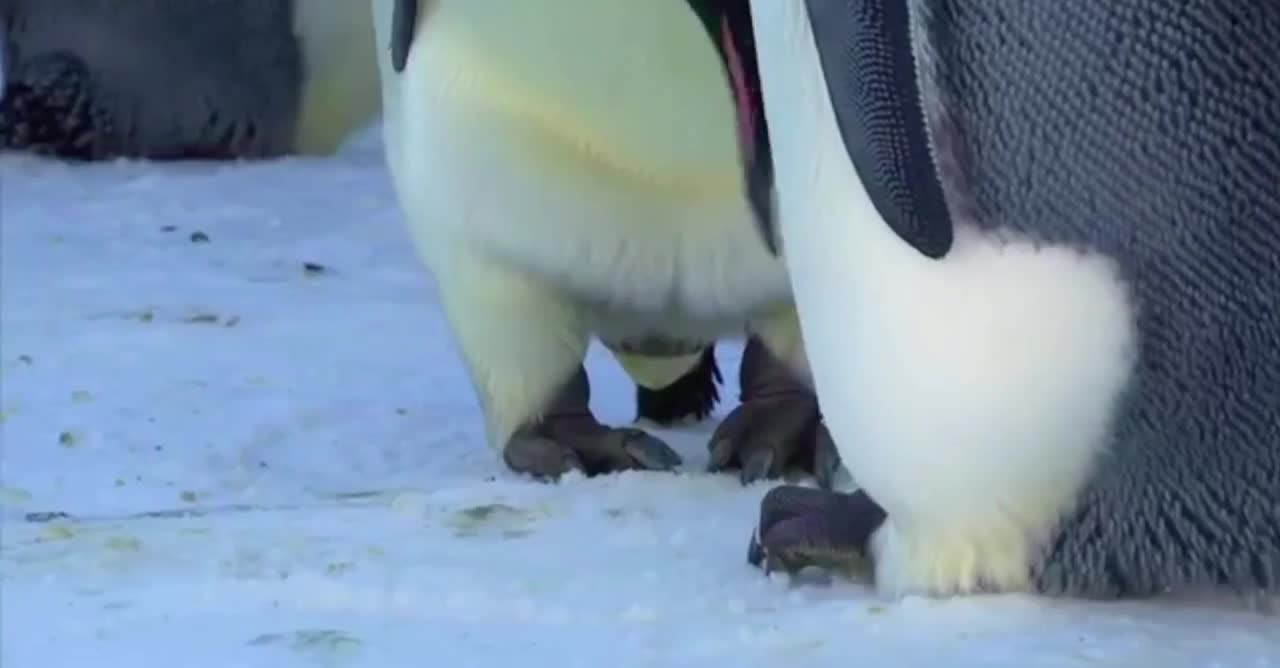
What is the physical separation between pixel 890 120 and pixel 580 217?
1.67ft

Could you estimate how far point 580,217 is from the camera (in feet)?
3.92

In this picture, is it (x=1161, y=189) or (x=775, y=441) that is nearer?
(x=1161, y=189)

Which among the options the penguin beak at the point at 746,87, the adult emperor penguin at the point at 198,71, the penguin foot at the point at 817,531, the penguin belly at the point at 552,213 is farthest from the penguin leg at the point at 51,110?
the penguin foot at the point at 817,531

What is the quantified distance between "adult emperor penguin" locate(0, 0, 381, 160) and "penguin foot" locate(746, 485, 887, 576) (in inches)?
84.1

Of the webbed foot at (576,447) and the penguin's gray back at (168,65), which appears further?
the penguin's gray back at (168,65)

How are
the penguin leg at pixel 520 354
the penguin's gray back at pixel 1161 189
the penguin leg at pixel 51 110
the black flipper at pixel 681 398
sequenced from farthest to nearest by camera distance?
the penguin leg at pixel 51 110 → the black flipper at pixel 681 398 → the penguin leg at pixel 520 354 → the penguin's gray back at pixel 1161 189

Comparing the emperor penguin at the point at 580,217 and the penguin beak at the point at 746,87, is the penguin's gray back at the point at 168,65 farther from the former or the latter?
the penguin beak at the point at 746,87

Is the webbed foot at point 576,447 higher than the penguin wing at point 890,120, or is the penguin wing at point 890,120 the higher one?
the penguin wing at point 890,120

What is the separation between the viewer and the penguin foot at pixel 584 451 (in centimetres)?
120

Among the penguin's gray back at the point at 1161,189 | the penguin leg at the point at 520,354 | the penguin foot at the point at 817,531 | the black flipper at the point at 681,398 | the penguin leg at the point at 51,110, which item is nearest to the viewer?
the penguin's gray back at the point at 1161,189

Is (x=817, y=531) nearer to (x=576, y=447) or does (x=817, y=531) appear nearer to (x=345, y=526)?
(x=345, y=526)

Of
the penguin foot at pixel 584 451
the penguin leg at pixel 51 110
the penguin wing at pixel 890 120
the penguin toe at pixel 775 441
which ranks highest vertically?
the penguin wing at pixel 890 120

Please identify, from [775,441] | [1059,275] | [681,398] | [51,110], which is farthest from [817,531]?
[51,110]

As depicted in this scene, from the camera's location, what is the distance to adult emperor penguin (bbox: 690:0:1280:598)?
0.67 meters
